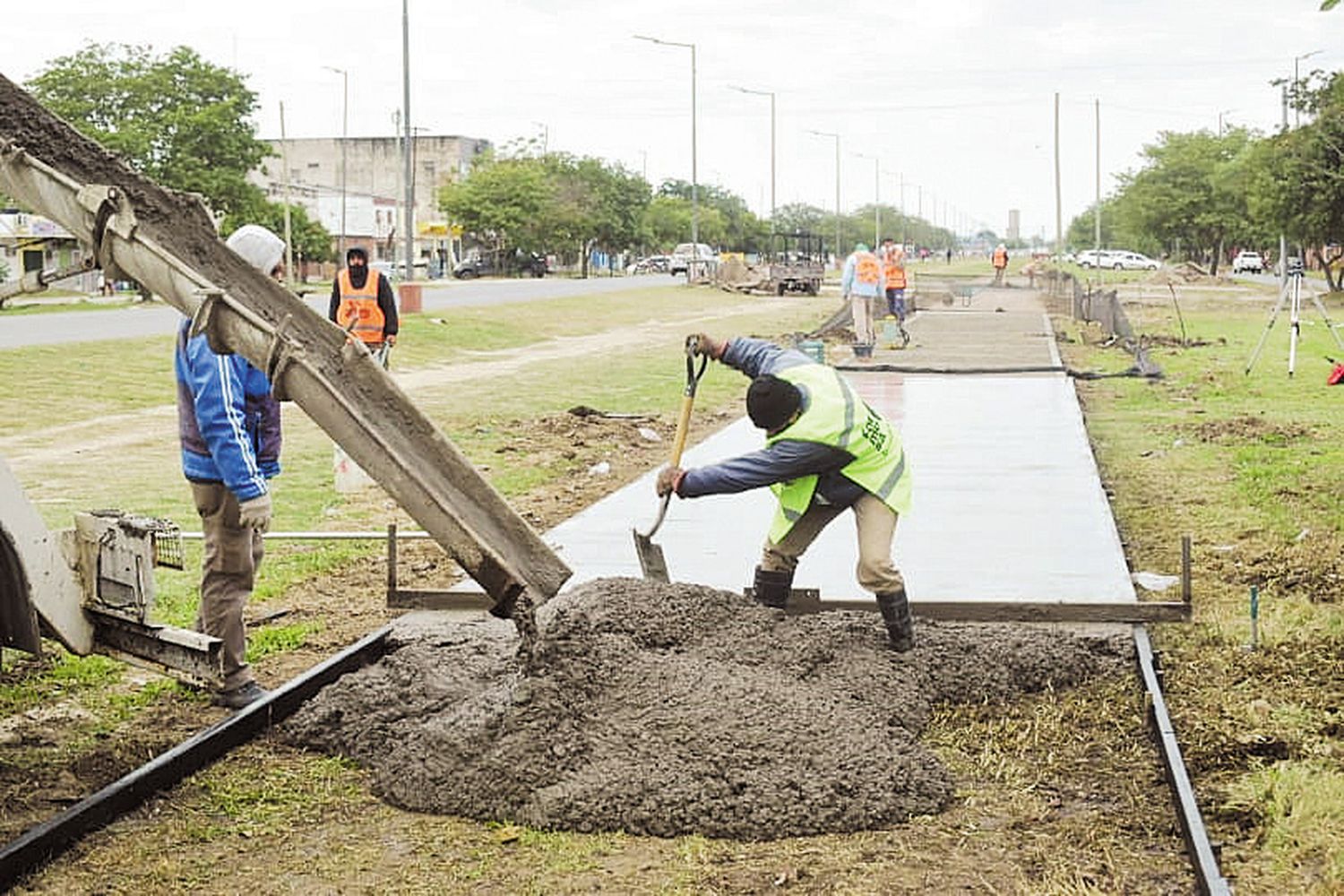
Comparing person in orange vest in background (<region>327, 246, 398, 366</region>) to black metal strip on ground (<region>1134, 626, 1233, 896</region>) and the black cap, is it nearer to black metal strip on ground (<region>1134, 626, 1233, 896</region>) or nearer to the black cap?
the black cap

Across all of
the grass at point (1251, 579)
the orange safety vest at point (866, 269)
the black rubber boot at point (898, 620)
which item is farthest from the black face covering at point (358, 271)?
the orange safety vest at point (866, 269)

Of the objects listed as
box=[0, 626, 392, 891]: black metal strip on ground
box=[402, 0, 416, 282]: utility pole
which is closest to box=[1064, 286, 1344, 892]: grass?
box=[0, 626, 392, 891]: black metal strip on ground

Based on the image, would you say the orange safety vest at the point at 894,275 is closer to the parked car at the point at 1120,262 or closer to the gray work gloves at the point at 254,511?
the gray work gloves at the point at 254,511

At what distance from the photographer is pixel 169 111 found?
4834 centimetres

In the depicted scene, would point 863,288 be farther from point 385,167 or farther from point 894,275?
point 385,167

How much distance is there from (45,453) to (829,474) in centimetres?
936

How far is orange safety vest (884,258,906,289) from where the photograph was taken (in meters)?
27.1

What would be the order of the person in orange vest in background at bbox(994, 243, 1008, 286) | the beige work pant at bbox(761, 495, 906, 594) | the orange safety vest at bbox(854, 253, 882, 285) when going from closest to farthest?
the beige work pant at bbox(761, 495, 906, 594), the orange safety vest at bbox(854, 253, 882, 285), the person in orange vest in background at bbox(994, 243, 1008, 286)

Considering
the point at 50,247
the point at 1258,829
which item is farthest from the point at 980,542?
the point at 50,247

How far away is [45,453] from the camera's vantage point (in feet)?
45.6

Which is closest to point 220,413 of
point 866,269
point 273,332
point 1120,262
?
point 273,332

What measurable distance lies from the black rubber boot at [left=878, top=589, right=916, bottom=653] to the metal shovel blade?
1.15 metres

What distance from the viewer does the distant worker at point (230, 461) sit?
5910 millimetres

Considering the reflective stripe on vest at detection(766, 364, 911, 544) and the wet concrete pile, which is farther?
the reflective stripe on vest at detection(766, 364, 911, 544)
